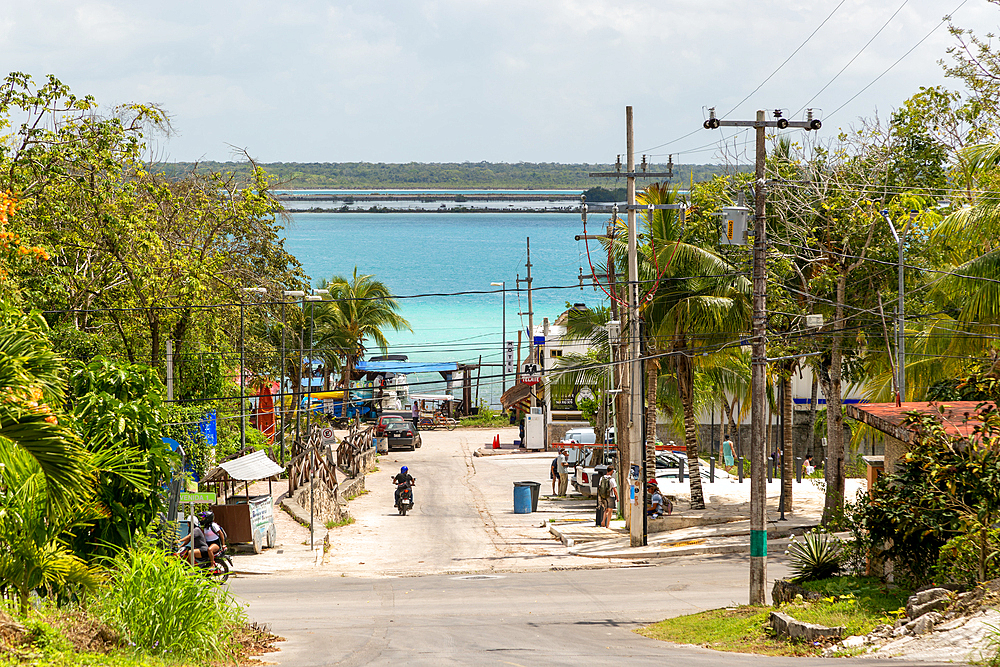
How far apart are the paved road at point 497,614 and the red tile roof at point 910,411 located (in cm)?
429

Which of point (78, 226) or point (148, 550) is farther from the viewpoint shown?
point (78, 226)

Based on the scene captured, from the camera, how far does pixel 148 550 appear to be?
475 inches

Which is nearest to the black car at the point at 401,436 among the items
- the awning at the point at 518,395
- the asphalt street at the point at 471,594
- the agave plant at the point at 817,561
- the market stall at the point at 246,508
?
the awning at the point at 518,395

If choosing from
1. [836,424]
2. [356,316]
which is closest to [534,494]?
[836,424]

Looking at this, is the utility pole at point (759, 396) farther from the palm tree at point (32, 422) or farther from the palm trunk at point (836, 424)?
the palm tree at point (32, 422)

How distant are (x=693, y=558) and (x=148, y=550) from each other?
14763 millimetres

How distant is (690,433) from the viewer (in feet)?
91.8

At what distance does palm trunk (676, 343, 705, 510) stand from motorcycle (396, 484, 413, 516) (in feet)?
27.9

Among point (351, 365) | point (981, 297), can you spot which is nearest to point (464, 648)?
point (981, 297)

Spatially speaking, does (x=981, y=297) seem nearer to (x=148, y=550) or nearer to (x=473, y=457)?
(x=148, y=550)

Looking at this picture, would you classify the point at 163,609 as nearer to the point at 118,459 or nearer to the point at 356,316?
the point at 118,459

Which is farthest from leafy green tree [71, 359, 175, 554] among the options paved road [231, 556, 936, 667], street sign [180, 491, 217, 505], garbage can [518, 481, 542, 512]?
garbage can [518, 481, 542, 512]

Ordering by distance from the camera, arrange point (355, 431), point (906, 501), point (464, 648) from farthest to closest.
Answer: point (355, 431)
point (906, 501)
point (464, 648)

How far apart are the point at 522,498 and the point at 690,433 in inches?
229
